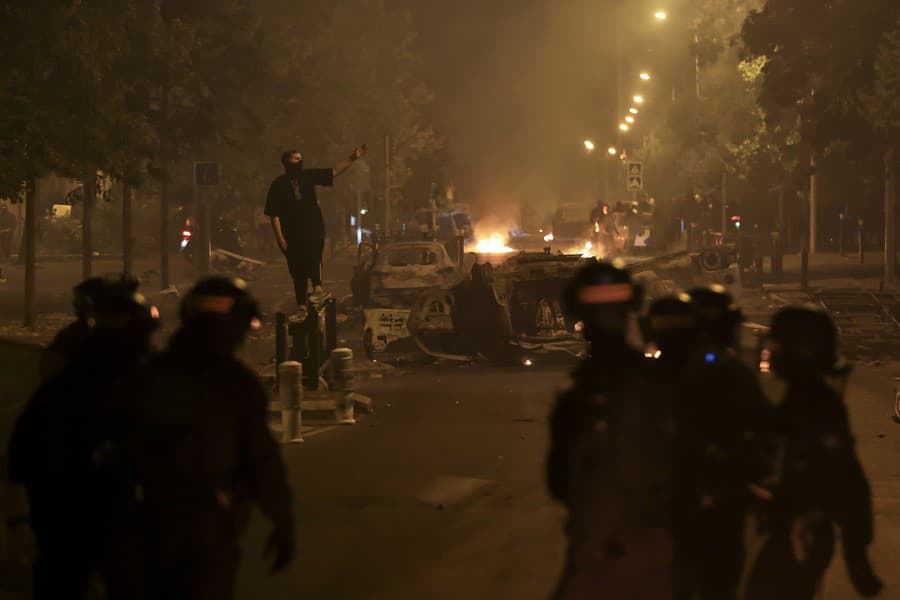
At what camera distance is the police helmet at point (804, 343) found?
5.86 metres

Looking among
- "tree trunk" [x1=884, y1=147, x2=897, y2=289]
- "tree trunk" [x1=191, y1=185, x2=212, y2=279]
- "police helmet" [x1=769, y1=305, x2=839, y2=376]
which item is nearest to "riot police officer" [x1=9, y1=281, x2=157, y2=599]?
"police helmet" [x1=769, y1=305, x2=839, y2=376]

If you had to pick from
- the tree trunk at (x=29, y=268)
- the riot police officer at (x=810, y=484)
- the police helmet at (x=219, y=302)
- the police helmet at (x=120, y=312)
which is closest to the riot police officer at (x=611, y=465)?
the riot police officer at (x=810, y=484)

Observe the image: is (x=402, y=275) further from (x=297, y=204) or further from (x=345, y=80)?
(x=345, y=80)

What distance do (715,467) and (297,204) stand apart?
38.4 ft

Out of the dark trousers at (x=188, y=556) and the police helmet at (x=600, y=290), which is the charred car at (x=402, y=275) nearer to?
the police helmet at (x=600, y=290)

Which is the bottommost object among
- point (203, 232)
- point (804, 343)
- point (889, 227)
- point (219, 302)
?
point (804, 343)

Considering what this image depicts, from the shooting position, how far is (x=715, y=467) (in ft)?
18.7

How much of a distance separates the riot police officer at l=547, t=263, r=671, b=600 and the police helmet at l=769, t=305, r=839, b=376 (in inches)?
27.6

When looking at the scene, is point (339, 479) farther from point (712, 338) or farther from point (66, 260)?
point (66, 260)

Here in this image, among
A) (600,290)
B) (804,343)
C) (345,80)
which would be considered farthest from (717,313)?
(345,80)

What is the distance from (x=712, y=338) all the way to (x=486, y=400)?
13.0 meters

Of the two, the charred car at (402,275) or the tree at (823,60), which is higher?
the tree at (823,60)

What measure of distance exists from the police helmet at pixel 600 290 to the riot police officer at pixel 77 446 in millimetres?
1617

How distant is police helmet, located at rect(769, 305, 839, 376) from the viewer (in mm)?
5855
